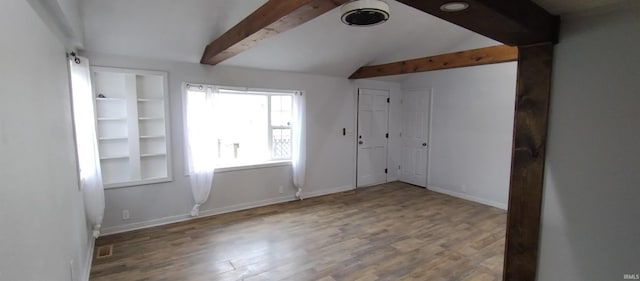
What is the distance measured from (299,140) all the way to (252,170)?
896mm

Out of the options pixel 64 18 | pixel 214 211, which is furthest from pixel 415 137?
pixel 64 18

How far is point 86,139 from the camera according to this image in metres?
2.84

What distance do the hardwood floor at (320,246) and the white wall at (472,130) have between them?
1.91ft

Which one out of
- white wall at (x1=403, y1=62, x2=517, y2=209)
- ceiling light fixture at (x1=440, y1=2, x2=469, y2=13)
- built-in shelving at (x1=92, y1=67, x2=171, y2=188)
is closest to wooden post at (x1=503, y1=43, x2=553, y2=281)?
ceiling light fixture at (x1=440, y1=2, x2=469, y2=13)

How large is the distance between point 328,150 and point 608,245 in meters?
4.04

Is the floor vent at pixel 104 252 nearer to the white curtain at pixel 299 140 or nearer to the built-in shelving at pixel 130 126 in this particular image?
the built-in shelving at pixel 130 126

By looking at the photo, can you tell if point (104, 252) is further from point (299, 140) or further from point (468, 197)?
point (468, 197)

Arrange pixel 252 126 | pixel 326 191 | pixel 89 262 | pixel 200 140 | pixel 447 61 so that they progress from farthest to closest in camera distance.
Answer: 1. pixel 326 191
2. pixel 252 126
3. pixel 447 61
4. pixel 200 140
5. pixel 89 262

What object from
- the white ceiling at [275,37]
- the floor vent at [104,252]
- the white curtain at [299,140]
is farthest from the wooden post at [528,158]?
the floor vent at [104,252]

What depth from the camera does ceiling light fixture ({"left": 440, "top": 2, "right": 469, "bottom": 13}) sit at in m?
1.37

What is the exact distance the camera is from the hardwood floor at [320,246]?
8.95 ft

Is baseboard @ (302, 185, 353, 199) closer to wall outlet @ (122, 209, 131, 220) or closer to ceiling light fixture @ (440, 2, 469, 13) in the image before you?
wall outlet @ (122, 209, 131, 220)

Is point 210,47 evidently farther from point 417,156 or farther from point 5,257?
point 417,156

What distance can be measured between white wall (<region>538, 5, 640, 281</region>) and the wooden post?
0.15ft
